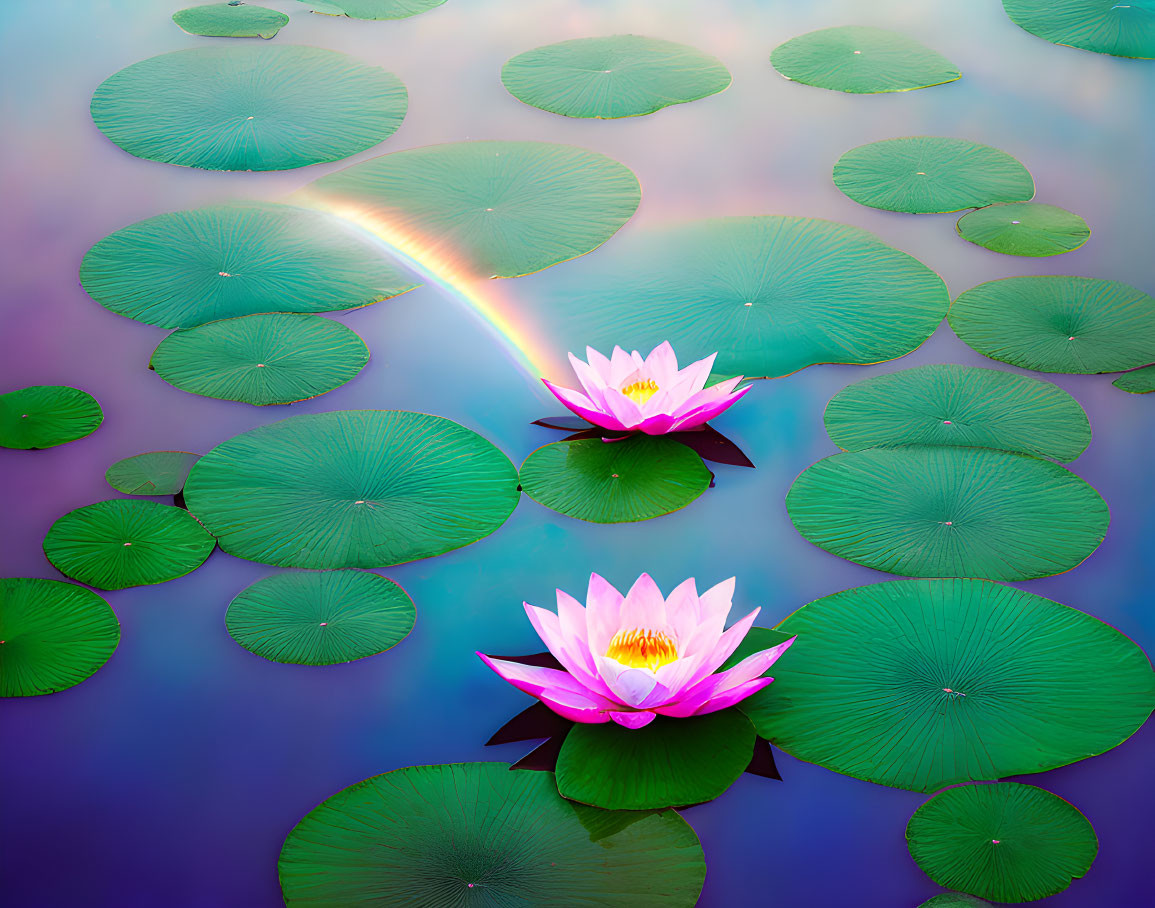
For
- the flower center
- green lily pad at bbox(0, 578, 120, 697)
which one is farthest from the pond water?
the flower center

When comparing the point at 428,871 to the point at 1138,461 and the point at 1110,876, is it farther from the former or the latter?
the point at 1138,461

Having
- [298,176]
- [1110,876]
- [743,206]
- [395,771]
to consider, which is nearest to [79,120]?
[298,176]

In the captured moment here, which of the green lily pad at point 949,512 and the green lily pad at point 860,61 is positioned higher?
the green lily pad at point 860,61

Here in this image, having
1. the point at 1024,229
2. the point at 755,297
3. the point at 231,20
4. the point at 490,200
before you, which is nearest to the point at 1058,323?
the point at 1024,229

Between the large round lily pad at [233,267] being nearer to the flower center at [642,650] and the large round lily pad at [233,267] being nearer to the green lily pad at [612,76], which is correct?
the green lily pad at [612,76]

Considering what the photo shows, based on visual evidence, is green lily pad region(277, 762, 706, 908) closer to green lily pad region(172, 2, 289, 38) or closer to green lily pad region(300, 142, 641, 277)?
green lily pad region(300, 142, 641, 277)

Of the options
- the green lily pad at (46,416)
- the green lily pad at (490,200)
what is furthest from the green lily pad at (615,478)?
the green lily pad at (46,416)
